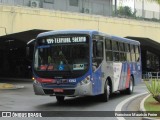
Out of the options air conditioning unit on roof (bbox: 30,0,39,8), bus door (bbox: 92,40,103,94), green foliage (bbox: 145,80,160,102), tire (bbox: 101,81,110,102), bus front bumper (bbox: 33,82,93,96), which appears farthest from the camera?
air conditioning unit on roof (bbox: 30,0,39,8)

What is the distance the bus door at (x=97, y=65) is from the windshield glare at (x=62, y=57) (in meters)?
0.47

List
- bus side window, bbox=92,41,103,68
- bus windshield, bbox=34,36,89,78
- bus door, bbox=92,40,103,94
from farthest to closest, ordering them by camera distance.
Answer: bus side window, bbox=92,41,103,68
bus door, bbox=92,40,103,94
bus windshield, bbox=34,36,89,78

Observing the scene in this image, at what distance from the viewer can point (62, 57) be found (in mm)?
16641

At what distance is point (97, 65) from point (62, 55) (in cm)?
152

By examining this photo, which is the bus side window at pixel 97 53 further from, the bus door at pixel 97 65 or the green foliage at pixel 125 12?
the green foliage at pixel 125 12

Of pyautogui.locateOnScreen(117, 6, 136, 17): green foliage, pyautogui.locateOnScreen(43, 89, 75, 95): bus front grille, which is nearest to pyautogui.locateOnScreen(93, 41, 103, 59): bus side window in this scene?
pyautogui.locateOnScreen(43, 89, 75, 95): bus front grille

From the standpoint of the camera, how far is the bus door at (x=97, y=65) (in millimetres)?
16703

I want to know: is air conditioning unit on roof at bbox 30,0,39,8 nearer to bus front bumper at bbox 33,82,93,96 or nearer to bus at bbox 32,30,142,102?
bus at bbox 32,30,142,102

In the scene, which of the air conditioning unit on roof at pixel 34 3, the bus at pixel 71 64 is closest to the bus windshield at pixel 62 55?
the bus at pixel 71 64

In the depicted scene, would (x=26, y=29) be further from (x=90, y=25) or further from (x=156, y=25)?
(x=156, y=25)

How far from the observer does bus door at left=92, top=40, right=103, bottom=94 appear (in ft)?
54.8

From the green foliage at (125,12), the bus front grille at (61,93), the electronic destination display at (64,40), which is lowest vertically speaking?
the bus front grille at (61,93)

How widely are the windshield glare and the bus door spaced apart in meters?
0.47

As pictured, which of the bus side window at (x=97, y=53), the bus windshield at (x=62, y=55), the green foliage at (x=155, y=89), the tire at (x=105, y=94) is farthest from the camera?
the tire at (x=105, y=94)
